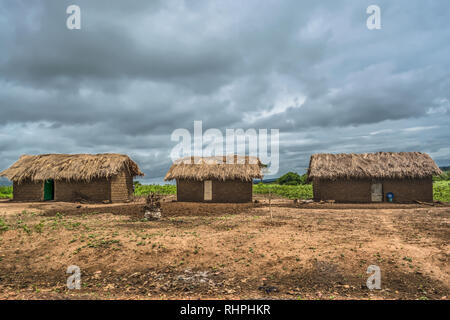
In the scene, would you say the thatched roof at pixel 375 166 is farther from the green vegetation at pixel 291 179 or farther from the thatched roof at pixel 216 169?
the green vegetation at pixel 291 179

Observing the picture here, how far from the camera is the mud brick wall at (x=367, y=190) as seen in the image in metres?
18.1

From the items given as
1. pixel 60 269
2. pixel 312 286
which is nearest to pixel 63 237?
pixel 60 269

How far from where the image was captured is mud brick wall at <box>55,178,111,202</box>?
1897 centimetres

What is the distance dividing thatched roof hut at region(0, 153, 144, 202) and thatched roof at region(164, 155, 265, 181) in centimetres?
316

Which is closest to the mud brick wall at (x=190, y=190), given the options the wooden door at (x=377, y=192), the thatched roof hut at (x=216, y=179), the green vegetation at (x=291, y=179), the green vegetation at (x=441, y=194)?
the thatched roof hut at (x=216, y=179)

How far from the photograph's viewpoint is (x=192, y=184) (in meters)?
19.6

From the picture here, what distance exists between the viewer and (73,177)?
19.0 meters

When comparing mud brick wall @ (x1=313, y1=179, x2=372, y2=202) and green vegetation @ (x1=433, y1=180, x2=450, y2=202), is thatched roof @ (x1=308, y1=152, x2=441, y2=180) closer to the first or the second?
mud brick wall @ (x1=313, y1=179, x2=372, y2=202)

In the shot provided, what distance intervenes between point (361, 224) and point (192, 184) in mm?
11453

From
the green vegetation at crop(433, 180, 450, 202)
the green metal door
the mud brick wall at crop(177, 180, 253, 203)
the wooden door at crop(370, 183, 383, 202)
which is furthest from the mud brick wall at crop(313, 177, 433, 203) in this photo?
the green metal door

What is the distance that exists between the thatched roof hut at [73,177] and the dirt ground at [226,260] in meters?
9.27

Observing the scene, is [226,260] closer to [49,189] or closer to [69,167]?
[69,167]

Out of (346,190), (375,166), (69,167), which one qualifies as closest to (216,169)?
(346,190)
